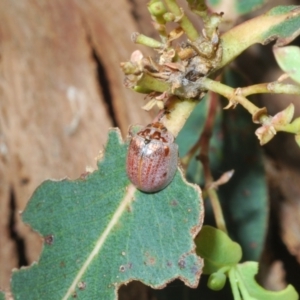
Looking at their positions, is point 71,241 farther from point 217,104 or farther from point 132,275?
point 217,104

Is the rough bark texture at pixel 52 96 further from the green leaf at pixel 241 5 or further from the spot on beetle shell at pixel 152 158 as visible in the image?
the spot on beetle shell at pixel 152 158

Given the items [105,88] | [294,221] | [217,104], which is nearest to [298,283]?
[294,221]

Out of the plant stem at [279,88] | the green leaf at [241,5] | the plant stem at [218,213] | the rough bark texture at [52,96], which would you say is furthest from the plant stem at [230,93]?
the rough bark texture at [52,96]

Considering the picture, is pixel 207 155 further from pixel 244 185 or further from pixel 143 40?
pixel 143 40

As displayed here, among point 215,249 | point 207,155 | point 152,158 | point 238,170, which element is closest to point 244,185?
point 238,170

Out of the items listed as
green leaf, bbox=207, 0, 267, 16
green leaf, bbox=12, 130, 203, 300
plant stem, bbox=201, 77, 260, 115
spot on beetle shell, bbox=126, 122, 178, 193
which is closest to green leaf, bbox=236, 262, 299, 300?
green leaf, bbox=12, 130, 203, 300

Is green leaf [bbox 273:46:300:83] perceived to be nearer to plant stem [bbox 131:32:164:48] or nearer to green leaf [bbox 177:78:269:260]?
plant stem [bbox 131:32:164:48]
